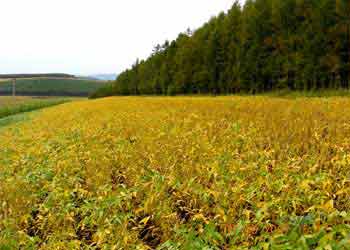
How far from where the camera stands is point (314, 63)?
119 ft

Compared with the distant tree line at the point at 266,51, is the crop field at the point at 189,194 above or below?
below

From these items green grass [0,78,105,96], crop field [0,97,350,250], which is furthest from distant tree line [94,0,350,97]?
green grass [0,78,105,96]

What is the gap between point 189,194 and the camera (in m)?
4.43

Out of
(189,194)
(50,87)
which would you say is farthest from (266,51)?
(50,87)

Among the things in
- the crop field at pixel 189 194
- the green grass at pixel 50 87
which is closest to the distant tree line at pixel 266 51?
the crop field at pixel 189 194

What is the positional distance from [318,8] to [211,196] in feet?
118

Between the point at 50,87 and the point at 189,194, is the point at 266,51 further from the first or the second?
the point at 50,87

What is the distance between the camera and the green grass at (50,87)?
154m

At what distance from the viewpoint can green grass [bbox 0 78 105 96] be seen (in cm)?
15450

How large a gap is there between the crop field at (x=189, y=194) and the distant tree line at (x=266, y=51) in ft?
99.5

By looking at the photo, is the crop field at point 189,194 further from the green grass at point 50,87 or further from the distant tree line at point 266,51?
the green grass at point 50,87

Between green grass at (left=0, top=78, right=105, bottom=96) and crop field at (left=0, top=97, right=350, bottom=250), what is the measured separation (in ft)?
498

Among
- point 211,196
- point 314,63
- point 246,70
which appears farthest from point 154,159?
point 246,70

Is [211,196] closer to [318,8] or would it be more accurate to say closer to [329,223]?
[329,223]
